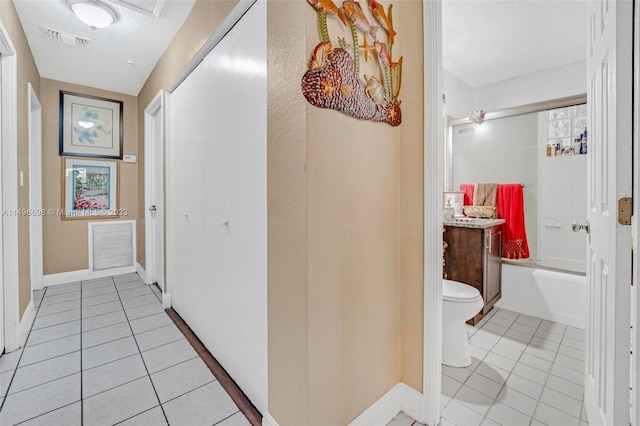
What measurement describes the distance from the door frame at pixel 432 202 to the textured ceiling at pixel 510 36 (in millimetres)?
1171

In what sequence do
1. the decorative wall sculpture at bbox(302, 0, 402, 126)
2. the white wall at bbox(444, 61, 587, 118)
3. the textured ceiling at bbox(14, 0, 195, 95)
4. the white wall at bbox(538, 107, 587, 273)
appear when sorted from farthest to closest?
the white wall at bbox(444, 61, 587, 118), the white wall at bbox(538, 107, 587, 273), the textured ceiling at bbox(14, 0, 195, 95), the decorative wall sculpture at bbox(302, 0, 402, 126)

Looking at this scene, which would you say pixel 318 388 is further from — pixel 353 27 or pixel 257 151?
pixel 353 27

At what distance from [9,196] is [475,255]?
11.9 feet

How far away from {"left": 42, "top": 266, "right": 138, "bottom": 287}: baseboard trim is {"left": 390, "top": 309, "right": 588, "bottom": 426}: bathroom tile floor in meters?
4.01

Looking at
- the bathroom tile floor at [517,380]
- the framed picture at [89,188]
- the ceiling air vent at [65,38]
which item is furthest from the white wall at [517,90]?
the framed picture at [89,188]

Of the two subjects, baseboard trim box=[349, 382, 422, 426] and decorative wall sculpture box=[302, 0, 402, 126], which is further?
baseboard trim box=[349, 382, 422, 426]

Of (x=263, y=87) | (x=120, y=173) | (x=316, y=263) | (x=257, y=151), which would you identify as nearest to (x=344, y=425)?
(x=316, y=263)

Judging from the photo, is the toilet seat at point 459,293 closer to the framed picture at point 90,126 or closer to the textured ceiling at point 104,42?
the textured ceiling at point 104,42

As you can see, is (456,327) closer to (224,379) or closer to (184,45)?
(224,379)

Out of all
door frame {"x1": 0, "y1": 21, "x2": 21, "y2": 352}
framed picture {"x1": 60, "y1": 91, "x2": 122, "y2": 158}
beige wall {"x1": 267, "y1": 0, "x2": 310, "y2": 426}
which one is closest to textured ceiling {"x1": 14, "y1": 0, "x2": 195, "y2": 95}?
framed picture {"x1": 60, "y1": 91, "x2": 122, "y2": 158}

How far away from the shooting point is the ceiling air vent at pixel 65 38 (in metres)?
2.39

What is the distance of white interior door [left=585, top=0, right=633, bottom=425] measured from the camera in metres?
0.89

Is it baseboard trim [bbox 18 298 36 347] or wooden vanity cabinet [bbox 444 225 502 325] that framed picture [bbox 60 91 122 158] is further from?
wooden vanity cabinet [bbox 444 225 502 325]

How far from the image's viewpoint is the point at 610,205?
3.15 feet
